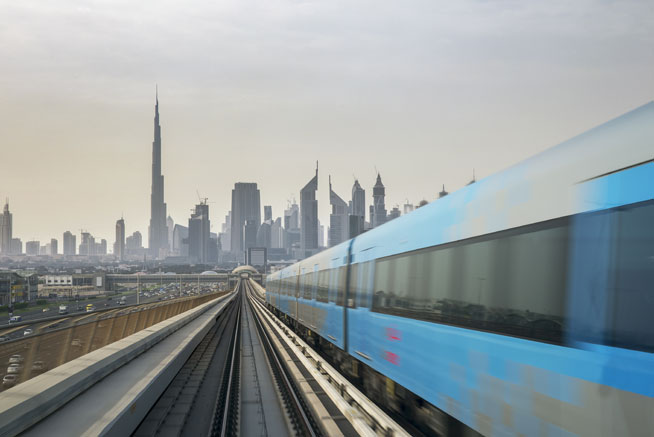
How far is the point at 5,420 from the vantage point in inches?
237

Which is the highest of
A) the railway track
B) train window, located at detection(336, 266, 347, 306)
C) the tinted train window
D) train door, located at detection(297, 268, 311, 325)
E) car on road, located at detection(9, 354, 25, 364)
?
the tinted train window

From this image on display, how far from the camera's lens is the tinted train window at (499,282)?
470 cm

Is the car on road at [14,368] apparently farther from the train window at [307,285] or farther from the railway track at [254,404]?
the train window at [307,285]

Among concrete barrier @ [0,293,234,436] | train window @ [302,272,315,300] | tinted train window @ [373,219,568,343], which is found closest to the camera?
tinted train window @ [373,219,568,343]

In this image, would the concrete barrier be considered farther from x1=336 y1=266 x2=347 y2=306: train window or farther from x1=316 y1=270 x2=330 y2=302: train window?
x1=316 y1=270 x2=330 y2=302: train window

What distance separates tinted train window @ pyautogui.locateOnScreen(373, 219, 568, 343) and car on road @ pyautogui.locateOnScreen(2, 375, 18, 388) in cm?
555

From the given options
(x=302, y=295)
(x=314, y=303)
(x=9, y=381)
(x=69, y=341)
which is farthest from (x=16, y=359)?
(x=302, y=295)

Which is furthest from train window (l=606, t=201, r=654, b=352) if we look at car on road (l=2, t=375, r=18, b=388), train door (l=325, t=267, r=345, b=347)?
train door (l=325, t=267, r=345, b=347)

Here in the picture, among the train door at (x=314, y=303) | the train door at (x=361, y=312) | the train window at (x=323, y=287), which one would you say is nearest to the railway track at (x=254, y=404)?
the train door at (x=361, y=312)

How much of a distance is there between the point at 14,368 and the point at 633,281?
24.9 ft

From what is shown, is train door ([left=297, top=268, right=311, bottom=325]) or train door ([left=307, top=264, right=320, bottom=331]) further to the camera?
train door ([left=297, top=268, right=311, bottom=325])

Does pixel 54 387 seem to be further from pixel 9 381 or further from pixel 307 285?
pixel 307 285

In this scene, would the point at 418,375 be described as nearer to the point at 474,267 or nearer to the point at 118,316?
the point at 474,267

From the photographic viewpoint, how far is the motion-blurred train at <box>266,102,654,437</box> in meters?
3.83
